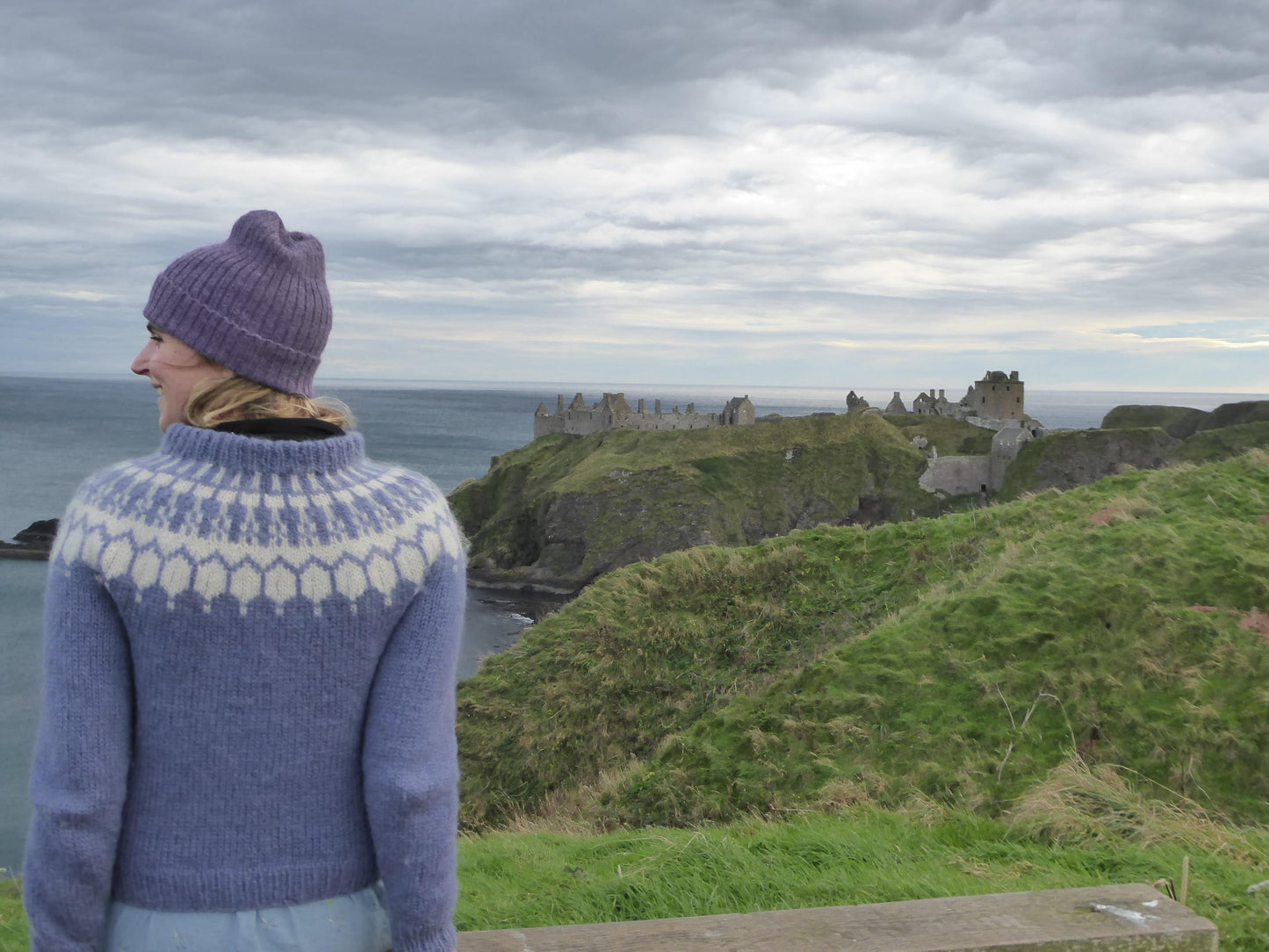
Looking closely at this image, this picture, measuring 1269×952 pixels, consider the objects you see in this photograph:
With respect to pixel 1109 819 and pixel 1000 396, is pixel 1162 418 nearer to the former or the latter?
pixel 1000 396

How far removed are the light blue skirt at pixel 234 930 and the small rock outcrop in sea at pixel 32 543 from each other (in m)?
84.4

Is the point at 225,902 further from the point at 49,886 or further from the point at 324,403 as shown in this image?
the point at 324,403

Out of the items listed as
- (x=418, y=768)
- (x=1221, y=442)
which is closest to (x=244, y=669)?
(x=418, y=768)

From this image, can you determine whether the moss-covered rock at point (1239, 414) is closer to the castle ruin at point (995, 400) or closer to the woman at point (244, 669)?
the castle ruin at point (995, 400)

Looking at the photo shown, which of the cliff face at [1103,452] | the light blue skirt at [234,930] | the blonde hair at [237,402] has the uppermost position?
the cliff face at [1103,452]

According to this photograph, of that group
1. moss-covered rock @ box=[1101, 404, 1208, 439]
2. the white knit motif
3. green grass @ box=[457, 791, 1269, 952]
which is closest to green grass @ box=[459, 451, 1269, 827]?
green grass @ box=[457, 791, 1269, 952]

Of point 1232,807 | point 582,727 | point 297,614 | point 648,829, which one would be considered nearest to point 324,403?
point 297,614

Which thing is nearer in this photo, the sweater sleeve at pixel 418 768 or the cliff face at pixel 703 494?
the sweater sleeve at pixel 418 768

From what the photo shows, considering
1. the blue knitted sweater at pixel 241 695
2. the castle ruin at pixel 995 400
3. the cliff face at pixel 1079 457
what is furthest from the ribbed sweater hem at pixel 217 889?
the castle ruin at pixel 995 400

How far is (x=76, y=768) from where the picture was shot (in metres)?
2.62

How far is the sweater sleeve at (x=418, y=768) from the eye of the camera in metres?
2.83

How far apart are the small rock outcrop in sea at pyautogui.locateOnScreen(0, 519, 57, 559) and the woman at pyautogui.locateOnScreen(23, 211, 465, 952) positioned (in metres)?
84.4

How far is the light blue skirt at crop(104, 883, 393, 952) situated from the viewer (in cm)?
274

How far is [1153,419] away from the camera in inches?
4176
